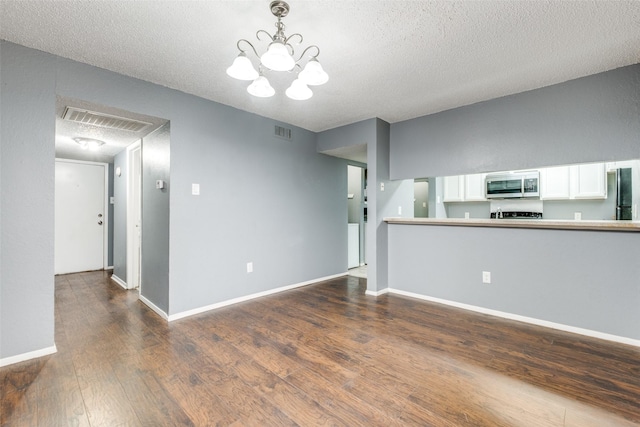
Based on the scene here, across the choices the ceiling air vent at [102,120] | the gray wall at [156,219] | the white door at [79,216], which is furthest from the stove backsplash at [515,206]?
the white door at [79,216]

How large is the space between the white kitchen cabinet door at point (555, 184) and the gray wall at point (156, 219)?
17.1ft

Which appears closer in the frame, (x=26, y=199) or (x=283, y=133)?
(x=26, y=199)

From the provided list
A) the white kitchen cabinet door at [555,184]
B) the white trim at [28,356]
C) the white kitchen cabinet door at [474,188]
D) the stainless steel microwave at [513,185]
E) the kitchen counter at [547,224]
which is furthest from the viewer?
the white kitchen cabinet door at [474,188]

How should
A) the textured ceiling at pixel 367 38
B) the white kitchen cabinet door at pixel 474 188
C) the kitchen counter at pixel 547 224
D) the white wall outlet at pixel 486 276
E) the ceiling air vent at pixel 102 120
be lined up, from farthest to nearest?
the white kitchen cabinet door at pixel 474 188
the white wall outlet at pixel 486 276
the ceiling air vent at pixel 102 120
the kitchen counter at pixel 547 224
the textured ceiling at pixel 367 38

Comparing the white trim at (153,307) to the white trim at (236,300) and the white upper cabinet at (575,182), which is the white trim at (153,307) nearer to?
the white trim at (236,300)

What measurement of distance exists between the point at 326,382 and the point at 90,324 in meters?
2.49

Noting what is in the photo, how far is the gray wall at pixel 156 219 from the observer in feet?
9.63

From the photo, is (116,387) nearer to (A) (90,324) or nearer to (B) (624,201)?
(A) (90,324)

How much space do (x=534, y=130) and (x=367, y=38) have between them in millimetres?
2071

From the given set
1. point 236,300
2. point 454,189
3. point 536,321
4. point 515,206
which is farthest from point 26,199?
point 515,206

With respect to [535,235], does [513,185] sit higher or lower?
higher

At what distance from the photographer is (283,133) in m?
3.92

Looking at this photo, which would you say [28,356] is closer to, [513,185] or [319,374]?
[319,374]

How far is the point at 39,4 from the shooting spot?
5.50ft
